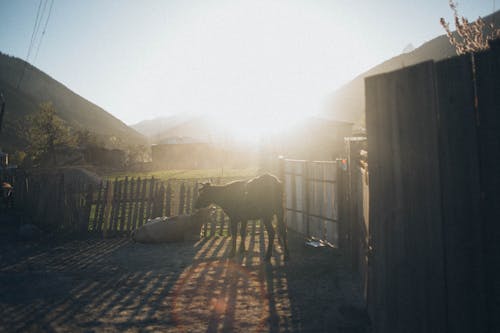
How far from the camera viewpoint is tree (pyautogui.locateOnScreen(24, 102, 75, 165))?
43.4m

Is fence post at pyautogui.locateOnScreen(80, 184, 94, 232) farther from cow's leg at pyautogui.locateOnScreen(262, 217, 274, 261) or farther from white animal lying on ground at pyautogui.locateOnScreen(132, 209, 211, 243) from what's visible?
cow's leg at pyautogui.locateOnScreen(262, 217, 274, 261)

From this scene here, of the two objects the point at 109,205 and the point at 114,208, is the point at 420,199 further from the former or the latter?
the point at 109,205

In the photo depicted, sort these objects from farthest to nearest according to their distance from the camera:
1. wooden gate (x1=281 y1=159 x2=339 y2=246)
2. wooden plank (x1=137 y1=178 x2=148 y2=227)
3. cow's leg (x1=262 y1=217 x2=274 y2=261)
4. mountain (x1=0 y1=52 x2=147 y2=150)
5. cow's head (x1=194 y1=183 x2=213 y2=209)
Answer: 1. mountain (x1=0 y1=52 x2=147 y2=150)
2. wooden plank (x1=137 y1=178 x2=148 y2=227)
3. cow's head (x1=194 y1=183 x2=213 y2=209)
4. wooden gate (x1=281 y1=159 x2=339 y2=246)
5. cow's leg (x1=262 y1=217 x2=274 y2=261)

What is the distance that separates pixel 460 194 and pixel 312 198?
696 cm

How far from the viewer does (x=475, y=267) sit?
1.87 m

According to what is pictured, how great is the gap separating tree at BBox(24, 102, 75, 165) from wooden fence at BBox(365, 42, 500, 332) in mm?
51696

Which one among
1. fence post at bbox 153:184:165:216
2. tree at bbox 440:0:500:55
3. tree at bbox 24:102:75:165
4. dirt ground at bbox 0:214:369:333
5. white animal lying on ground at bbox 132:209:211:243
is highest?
tree at bbox 24:102:75:165

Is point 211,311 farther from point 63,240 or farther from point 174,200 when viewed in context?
point 63,240

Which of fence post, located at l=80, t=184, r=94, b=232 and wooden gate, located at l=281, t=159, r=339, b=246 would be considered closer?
wooden gate, located at l=281, t=159, r=339, b=246

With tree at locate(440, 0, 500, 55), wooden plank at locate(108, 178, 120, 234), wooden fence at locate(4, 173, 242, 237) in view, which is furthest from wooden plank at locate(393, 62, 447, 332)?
wooden plank at locate(108, 178, 120, 234)

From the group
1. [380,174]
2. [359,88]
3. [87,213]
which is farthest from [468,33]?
[359,88]

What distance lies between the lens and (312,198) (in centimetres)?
884

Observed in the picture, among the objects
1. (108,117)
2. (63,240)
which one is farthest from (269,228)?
(108,117)

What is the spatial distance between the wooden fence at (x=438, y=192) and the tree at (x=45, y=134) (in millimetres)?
51696
